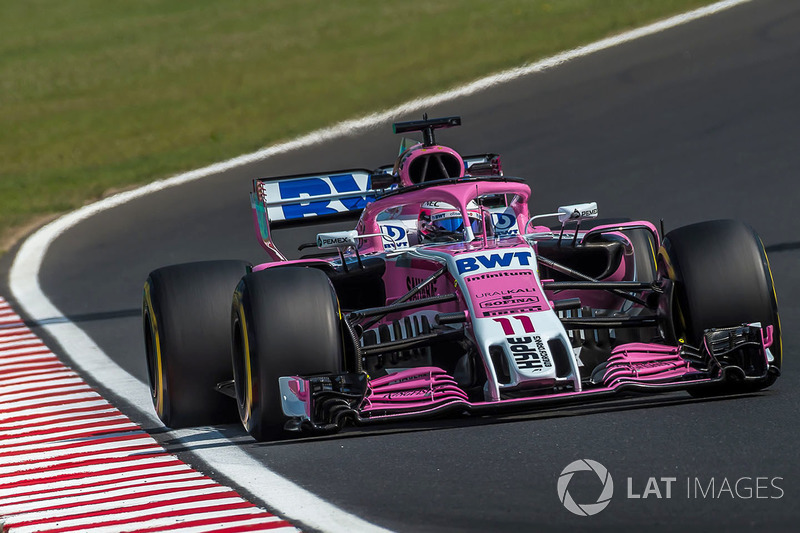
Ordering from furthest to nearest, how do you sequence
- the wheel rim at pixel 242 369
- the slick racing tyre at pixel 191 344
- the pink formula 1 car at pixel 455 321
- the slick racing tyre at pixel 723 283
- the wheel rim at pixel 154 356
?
1. the wheel rim at pixel 154 356
2. the slick racing tyre at pixel 191 344
3. the slick racing tyre at pixel 723 283
4. the wheel rim at pixel 242 369
5. the pink formula 1 car at pixel 455 321

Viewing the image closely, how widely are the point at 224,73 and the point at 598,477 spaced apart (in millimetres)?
22798

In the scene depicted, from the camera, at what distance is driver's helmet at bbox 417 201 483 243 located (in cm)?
884

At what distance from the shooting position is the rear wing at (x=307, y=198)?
10.4 m

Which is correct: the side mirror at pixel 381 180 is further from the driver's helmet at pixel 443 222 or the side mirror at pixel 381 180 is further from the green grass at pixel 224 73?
the green grass at pixel 224 73

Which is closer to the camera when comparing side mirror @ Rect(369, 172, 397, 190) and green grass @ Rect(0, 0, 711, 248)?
side mirror @ Rect(369, 172, 397, 190)

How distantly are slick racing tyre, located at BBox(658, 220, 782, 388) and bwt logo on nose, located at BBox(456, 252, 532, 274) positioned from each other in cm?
86

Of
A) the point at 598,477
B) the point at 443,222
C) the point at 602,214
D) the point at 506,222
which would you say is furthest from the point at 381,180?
the point at 602,214

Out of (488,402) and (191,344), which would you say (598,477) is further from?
(191,344)

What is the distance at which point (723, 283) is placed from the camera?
7.33 metres

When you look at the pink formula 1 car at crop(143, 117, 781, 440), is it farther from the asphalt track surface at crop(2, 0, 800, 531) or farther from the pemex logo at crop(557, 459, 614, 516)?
the pemex logo at crop(557, 459, 614, 516)

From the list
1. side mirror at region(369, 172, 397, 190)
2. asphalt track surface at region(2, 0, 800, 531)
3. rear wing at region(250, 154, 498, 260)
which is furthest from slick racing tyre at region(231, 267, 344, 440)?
rear wing at region(250, 154, 498, 260)

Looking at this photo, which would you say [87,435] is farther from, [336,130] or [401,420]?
[336,130]

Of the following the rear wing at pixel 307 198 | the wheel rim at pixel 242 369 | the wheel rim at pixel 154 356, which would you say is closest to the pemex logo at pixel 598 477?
the wheel rim at pixel 242 369

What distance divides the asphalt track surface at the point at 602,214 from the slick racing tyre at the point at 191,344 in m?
0.28
